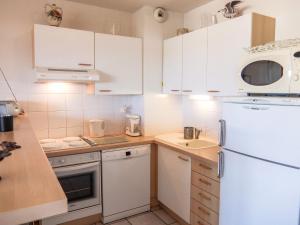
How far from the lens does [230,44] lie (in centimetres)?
212

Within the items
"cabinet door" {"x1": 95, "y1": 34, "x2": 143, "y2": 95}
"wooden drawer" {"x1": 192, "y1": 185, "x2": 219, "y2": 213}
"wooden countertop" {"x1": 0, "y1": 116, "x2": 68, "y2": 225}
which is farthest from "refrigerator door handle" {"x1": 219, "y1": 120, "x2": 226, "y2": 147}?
"cabinet door" {"x1": 95, "y1": 34, "x2": 143, "y2": 95}

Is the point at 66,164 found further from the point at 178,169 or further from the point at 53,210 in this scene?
the point at 53,210

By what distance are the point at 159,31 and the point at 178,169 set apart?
1688 mm

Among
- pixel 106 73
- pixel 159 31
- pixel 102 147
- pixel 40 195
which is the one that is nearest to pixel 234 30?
pixel 159 31

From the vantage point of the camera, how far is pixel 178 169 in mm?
2512

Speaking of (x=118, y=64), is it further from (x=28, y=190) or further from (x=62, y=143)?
(x=28, y=190)

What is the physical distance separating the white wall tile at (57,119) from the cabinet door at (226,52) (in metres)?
1.70

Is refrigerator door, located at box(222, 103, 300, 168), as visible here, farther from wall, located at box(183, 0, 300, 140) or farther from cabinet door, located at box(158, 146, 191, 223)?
wall, located at box(183, 0, 300, 140)

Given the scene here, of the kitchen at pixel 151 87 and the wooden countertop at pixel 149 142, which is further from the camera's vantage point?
the wooden countertop at pixel 149 142

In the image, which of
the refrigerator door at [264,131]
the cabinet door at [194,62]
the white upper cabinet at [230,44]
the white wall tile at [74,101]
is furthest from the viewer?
the white wall tile at [74,101]

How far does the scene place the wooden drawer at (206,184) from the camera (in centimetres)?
202

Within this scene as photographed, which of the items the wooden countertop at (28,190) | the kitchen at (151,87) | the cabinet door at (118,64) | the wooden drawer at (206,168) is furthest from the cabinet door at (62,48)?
the wooden drawer at (206,168)

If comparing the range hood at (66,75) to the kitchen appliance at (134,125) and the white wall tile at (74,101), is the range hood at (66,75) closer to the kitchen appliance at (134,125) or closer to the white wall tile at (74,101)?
the white wall tile at (74,101)

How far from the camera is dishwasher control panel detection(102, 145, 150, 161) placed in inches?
100
